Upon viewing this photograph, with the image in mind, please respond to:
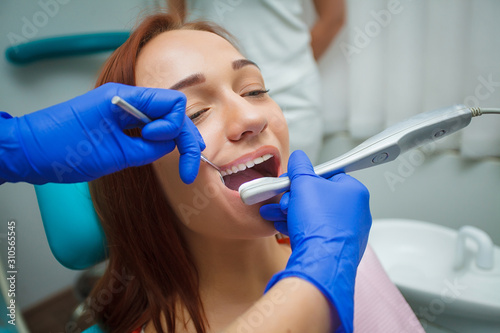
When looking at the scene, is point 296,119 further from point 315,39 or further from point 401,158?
point 401,158

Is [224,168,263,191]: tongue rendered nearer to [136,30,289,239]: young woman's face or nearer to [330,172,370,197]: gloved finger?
[136,30,289,239]: young woman's face

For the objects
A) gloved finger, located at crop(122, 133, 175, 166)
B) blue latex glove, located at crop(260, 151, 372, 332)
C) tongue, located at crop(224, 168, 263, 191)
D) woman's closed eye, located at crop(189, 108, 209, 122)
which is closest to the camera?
blue latex glove, located at crop(260, 151, 372, 332)

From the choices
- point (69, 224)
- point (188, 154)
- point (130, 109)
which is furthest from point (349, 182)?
point (69, 224)

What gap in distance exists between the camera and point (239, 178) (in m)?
0.87

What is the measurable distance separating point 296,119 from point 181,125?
92cm

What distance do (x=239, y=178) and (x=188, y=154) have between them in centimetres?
26

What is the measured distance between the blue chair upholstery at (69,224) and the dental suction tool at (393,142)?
1.52 feet

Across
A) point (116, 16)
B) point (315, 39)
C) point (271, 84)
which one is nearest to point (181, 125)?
point (271, 84)

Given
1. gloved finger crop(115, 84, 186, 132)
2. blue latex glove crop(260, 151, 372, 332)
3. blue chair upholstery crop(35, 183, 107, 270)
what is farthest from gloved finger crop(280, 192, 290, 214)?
blue chair upholstery crop(35, 183, 107, 270)

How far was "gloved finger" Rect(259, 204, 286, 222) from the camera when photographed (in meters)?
0.70

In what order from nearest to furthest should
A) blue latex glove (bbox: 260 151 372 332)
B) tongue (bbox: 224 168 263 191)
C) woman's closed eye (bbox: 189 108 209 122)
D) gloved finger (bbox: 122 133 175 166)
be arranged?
blue latex glove (bbox: 260 151 372 332)
gloved finger (bbox: 122 133 175 166)
woman's closed eye (bbox: 189 108 209 122)
tongue (bbox: 224 168 263 191)

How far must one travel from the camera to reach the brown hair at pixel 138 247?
2.64 ft

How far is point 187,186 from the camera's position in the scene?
0.73 meters

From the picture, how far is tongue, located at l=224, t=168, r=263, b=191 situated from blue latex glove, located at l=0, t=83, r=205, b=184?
0.22 metres
